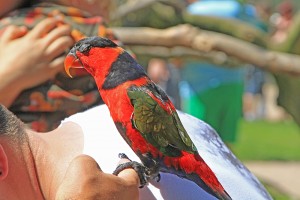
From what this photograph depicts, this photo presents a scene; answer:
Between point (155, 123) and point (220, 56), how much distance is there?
10.2ft

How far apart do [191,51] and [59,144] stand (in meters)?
2.74

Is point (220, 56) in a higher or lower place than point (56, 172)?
lower

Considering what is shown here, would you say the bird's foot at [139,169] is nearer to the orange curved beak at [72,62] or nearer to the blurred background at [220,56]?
the orange curved beak at [72,62]

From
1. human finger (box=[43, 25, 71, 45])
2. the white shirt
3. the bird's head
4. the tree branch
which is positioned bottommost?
the tree branch

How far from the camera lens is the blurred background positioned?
12.4 feet

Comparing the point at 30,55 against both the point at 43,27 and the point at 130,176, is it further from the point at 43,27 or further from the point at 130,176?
the point at 130,176

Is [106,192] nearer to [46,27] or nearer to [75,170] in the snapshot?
[75,170]

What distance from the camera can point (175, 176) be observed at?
1.36 meters

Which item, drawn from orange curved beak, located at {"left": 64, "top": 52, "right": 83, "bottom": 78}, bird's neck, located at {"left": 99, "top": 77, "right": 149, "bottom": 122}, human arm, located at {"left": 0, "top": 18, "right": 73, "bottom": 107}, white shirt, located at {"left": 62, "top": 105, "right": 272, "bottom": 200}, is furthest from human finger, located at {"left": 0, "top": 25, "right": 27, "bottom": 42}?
Answer: bird's neck, located at {"left": 99, "top": 77, "right": 149, "bottom": 122}

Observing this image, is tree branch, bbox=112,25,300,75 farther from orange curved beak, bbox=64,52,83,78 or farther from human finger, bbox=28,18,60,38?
orange curved beak, bbox=64,52,83,78

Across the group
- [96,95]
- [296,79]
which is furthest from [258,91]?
[96,95]

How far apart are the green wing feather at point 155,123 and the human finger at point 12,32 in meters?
0.73

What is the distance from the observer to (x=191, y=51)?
4.16m

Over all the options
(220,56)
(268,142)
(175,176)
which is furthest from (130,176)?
(268,142)
